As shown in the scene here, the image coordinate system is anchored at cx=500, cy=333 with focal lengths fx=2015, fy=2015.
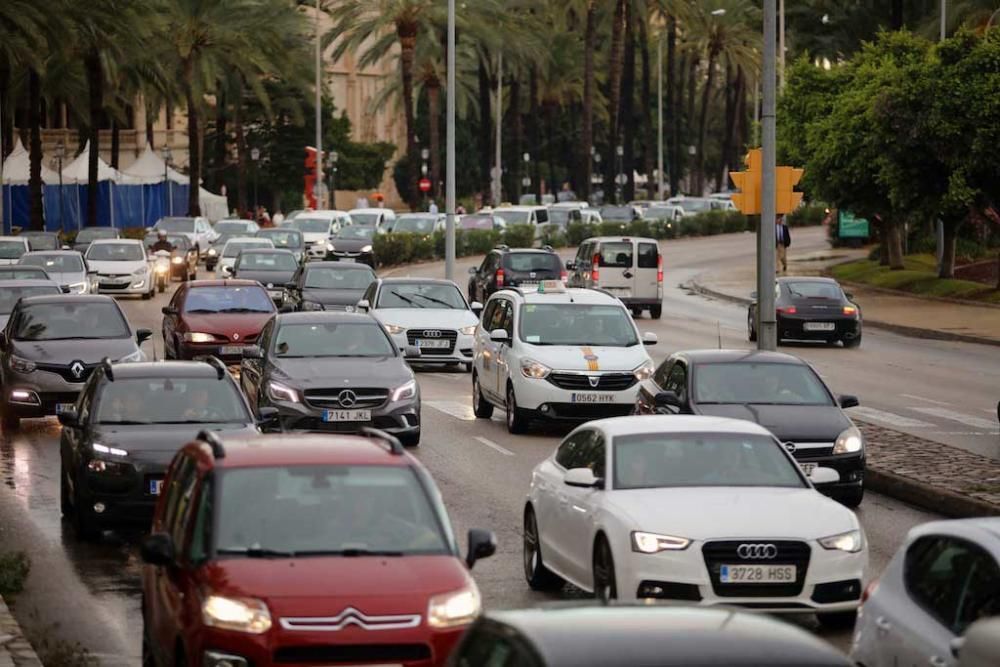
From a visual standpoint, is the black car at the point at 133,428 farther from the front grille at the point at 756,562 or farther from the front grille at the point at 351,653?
the front grille at the point at 351,653

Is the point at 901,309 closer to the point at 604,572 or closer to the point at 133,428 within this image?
the point at 133,428

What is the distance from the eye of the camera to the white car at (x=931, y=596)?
854 cm

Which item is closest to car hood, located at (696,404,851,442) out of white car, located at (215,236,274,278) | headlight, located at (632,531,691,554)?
headlight, located at (632,531,691,554)

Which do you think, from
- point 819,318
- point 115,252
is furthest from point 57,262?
point 819,318

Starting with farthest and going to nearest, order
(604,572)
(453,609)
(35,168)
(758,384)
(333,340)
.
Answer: (35,168)
(333,340)
(758,384)
(604,572)
(453,609)

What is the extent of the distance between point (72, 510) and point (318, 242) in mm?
50581

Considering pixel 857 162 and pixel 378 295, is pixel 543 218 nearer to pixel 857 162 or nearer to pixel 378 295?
pixel 857 162

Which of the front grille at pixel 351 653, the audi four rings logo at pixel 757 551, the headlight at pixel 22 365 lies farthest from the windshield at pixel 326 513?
the headlight at pixel 22 365

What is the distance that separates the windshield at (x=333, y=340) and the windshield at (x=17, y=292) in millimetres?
10581

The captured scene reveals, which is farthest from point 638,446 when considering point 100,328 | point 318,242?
point 318,242

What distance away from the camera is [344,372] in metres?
23.2

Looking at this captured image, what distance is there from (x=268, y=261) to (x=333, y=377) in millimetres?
25813

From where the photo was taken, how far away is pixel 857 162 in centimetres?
5553

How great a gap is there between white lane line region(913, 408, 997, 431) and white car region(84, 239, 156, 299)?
29282mm
